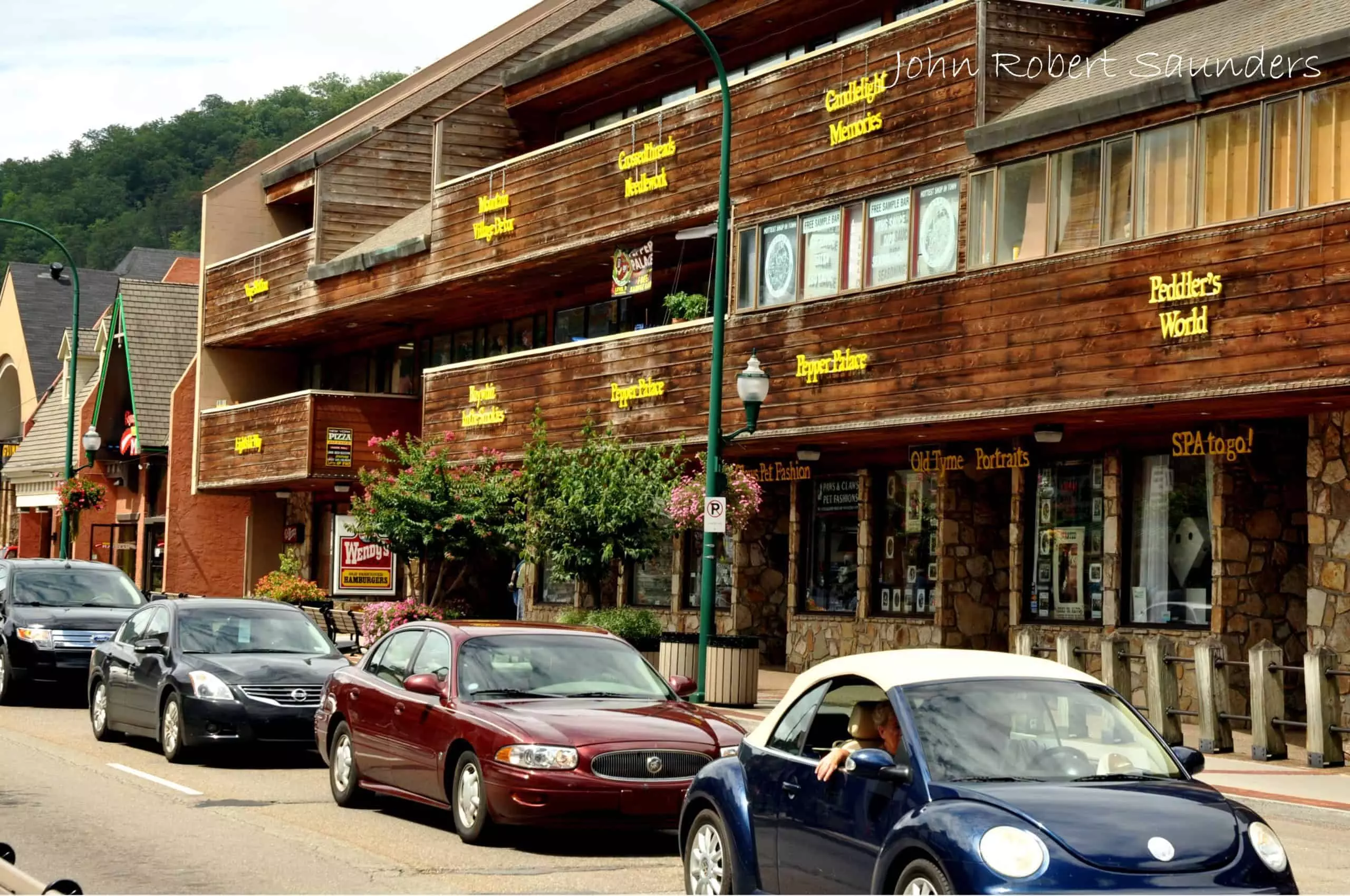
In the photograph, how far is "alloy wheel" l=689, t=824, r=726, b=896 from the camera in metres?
9.03

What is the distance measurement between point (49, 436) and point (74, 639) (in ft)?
142

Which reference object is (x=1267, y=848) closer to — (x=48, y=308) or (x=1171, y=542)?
(x=1171, y=542)

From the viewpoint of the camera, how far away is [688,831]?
30.9 ft

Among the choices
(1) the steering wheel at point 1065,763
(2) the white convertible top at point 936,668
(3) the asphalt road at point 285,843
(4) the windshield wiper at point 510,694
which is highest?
(2) the white convertible top at point 936,668

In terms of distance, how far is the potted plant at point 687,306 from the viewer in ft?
96.5

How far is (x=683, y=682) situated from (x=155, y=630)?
7288 millimetres

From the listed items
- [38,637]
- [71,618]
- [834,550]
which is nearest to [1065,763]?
[38,637]

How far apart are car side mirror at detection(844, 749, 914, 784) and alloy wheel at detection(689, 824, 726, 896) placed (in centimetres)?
147

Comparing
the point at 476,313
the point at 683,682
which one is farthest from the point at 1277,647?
the point at 476,313

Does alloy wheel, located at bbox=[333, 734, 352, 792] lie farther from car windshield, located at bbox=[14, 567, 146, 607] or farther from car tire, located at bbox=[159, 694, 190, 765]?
car windshield, located at bbox=[14, 567, 146, 607]

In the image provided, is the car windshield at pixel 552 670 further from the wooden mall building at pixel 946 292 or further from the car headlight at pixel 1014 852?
the wooden mall building at pixel 946 292

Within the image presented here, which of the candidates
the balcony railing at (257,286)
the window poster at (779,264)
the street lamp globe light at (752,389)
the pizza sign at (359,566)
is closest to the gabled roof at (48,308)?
the balcony railing at (257,286)

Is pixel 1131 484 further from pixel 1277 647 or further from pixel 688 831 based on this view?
pixel 688 831

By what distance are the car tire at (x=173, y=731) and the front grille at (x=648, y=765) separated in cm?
655
